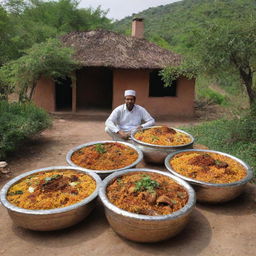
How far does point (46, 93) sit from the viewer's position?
11961mm

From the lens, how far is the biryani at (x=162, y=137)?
4.97 metres

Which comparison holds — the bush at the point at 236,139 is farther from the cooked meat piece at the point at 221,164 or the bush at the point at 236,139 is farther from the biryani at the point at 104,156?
the biryani at the point at 104,156

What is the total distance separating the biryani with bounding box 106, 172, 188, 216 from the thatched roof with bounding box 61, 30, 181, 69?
27.4 feet

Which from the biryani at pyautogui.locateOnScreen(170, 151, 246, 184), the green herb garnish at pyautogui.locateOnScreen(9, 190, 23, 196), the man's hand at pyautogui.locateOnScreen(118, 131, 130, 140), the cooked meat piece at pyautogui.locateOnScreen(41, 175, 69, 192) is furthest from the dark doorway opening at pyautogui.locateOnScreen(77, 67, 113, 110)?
the green herb garnish at pyautogui.locateOnScreen(9, 190, 23, 196)

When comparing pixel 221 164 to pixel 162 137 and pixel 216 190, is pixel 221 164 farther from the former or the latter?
pixel 162 137

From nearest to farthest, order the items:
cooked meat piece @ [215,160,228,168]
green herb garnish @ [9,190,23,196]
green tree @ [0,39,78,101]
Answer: green herb garnish @ [9,190,23,196] < cooked meat piece @ [215,160,228,168] < green tree @ [0,39,78,101]

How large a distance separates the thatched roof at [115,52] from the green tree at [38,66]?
0.88 m

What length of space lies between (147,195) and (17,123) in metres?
4.55

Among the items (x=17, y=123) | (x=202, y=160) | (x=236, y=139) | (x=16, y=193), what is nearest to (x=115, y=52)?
(x=17, y=123)

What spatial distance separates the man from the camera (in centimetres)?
560

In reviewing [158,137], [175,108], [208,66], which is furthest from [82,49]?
[158,137]

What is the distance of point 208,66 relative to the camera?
280 inches

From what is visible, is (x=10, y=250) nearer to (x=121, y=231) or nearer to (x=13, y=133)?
(x=121, y=231)

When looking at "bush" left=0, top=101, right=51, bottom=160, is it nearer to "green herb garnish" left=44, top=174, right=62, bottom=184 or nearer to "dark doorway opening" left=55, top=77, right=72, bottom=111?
"green herb garnish" left=44, top=174, right=62, bottom=184
